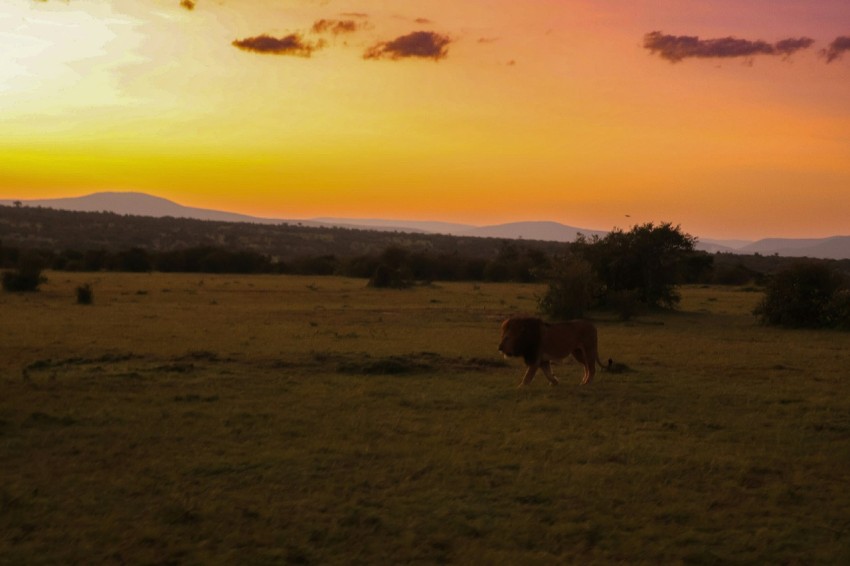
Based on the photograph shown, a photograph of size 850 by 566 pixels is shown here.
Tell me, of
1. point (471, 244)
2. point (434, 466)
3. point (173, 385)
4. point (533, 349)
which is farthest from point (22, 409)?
point (471, 244)

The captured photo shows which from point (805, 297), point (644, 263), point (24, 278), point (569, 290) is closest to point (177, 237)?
point (24, 278)

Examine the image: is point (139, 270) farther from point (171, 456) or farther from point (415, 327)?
point (171, 456)

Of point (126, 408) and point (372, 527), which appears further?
point (126, 408)

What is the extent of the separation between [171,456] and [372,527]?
3.18 meters

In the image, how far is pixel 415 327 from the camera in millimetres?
24906

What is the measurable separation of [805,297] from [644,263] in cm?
709

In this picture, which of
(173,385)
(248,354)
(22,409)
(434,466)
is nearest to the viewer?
(434,466)

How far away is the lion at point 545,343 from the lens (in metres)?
13.8

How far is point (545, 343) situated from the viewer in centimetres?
1402

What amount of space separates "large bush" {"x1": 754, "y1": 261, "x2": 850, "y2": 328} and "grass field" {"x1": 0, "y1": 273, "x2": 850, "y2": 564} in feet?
26.6

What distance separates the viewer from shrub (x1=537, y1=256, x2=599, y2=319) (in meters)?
29.3

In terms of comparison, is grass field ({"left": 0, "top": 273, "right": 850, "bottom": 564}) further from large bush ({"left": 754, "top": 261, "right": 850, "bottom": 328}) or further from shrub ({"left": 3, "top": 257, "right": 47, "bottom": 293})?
shrub ({"left": 3, "top": 257, "right": 47, "bottom": 293})

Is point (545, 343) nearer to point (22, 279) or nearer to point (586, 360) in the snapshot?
point (586, 360)

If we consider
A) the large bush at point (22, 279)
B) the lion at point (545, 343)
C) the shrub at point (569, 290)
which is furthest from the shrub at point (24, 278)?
the lion at point (545, 343)
